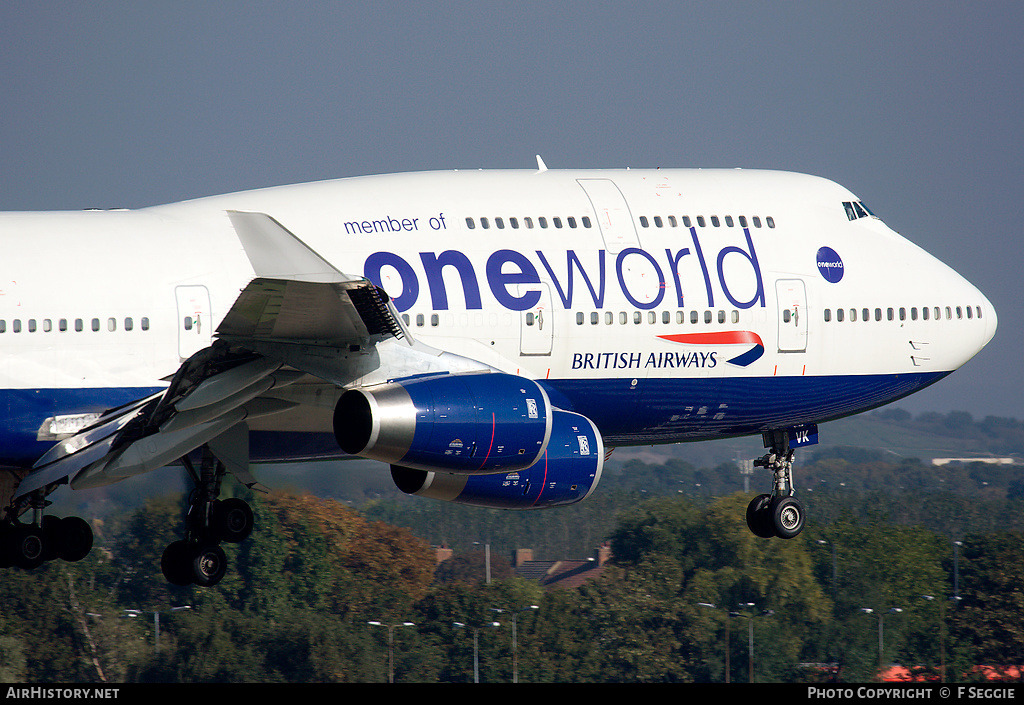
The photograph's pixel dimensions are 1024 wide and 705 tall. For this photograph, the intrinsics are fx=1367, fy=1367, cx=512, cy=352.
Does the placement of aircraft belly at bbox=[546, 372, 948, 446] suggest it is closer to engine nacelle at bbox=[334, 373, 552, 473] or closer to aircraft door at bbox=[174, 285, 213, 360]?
engine nacelle at bbox=[334, 373, 552, 473]

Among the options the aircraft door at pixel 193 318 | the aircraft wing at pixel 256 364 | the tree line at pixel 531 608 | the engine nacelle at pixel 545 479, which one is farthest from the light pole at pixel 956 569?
the aircraft door at pixel 193 318

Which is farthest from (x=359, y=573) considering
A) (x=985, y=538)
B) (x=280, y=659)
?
(x=985, y=538)

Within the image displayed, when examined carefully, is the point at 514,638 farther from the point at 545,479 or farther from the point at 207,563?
the point at 545,479

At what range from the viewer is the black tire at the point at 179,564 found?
22.2 m

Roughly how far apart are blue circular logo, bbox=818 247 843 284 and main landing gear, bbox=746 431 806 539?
321 cm

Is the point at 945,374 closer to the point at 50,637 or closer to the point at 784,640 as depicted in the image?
the point at 784,640

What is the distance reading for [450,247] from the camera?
21203 mm

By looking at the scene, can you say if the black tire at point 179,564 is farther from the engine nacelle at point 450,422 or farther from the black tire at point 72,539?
the engine nacelle at point 450,422

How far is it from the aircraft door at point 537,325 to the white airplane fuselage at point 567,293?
0.12 ft

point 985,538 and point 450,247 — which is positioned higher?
point 450,247

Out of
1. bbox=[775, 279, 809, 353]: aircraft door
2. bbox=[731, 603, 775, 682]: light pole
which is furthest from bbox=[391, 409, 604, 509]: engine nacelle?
bbox=[731, 603, 775, 682]: light pole

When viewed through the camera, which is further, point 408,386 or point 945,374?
point 945,374

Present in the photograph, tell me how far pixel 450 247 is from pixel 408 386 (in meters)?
3.78

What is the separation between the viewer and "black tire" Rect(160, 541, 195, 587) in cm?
2222
